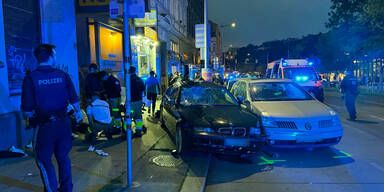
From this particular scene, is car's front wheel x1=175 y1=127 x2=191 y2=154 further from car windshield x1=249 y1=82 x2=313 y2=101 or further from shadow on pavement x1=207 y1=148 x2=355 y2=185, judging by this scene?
car windshield x1=249 y1=82 x2=313 y2=101

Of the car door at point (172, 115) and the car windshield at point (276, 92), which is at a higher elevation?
the car windshield at point (276, 92)

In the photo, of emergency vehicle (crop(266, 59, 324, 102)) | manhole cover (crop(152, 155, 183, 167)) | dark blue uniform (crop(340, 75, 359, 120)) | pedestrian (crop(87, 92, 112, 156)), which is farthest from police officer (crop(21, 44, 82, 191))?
emergency vehicle (crop(266, 59, 324, 102))

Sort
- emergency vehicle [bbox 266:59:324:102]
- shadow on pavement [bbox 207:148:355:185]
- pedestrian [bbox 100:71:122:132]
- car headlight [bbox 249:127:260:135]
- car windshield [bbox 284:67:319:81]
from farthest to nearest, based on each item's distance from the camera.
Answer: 1. car windshield [bbox 284:67:319:81]
2. emergency vehicle [bbox 266:59:324:102]
3. pedestrian [bbox 100:71:122:132]
4. car headlight [bbox 249:127:260:135]
5. shadow on pavement [bbox 207:148:355:185]

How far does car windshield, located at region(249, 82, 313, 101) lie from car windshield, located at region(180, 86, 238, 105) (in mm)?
737

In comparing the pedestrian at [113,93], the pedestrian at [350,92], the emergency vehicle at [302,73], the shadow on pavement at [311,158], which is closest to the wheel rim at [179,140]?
the shadow on pavement at [311,158]

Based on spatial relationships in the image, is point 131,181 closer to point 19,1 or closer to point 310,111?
point 310,111

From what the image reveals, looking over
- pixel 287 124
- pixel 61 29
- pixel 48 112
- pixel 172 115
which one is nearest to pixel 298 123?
pixel 287 124

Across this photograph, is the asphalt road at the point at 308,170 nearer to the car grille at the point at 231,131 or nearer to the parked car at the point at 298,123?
the parked car at the point at 298,123

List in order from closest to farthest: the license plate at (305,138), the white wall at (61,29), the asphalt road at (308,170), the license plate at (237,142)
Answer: the asphalt road at (308,170) → the license plate at (237,142) → the license plate at (305,138) → the white wall at (61,29)

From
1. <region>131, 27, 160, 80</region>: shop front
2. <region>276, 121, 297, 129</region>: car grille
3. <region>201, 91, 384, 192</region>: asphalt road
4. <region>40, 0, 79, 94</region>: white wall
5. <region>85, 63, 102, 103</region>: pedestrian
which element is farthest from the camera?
<region>131, 27, 160, 80</region>: shop front

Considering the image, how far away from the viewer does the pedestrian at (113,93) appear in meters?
6.99

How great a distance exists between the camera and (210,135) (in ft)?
16.9

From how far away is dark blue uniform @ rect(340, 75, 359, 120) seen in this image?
9.76 meters

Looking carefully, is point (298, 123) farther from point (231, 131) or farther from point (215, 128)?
point (215, 128)
